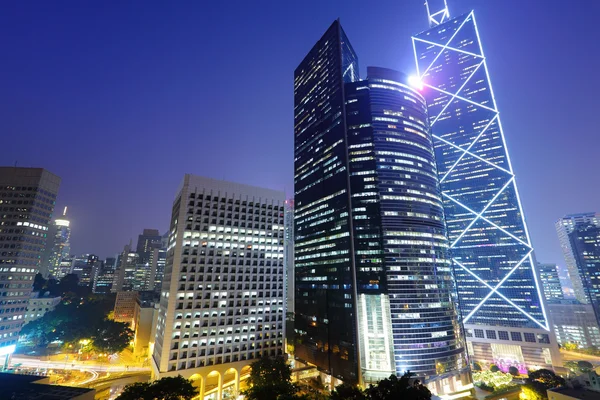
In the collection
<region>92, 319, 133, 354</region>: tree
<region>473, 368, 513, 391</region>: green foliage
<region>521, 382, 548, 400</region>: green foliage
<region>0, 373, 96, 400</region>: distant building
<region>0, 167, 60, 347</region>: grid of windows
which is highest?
<region>0, 167, 60, 347</region>: grid of windows

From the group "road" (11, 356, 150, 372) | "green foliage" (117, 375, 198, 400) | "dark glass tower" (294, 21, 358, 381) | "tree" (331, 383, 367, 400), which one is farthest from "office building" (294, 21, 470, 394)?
"road" (11, 356, 150, 372)

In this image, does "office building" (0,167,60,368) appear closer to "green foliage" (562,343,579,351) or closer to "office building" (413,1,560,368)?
"office building" (413,1,560,368)

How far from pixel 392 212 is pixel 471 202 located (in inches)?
3284

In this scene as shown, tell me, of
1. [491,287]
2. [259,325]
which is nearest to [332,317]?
[259,325]

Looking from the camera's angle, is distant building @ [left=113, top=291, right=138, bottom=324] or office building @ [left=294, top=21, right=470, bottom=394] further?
distant building @ [left=113, top=291, right=138, bottom=324]

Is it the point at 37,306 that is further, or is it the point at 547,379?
the point at 37,306

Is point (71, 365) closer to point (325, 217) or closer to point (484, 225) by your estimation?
point (325, 217)

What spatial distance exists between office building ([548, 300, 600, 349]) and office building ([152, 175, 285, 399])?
169003mm

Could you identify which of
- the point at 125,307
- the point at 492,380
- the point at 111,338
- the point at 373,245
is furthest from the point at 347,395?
the point at 125,307

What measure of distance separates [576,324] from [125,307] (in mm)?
278823

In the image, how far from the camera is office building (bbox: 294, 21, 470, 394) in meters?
83.1

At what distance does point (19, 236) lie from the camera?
108500 millimetres

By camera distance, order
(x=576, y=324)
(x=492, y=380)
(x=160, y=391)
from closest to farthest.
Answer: (x=160, y=391) → (x=492, y=380) → (x=576, y=324)

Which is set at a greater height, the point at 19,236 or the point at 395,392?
the point at 19,236
